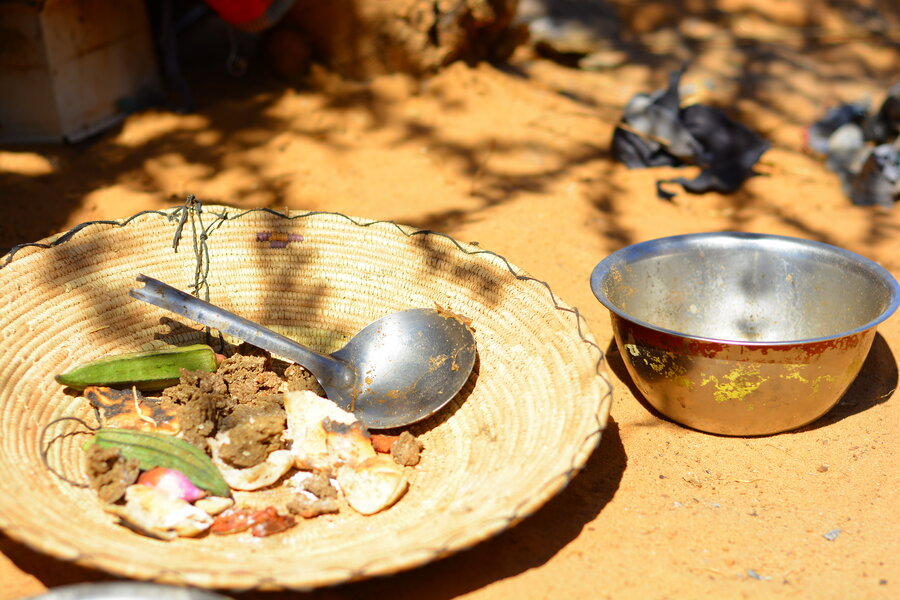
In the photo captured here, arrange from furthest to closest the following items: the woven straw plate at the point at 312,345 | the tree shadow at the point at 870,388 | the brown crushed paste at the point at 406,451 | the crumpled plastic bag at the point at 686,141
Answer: the crumpled plastic bag at the point at 686,141
the tree shadow at the point at 870,388
the brown crushed paste at the point at 406,451
the woven straw plate at the point at 312,345

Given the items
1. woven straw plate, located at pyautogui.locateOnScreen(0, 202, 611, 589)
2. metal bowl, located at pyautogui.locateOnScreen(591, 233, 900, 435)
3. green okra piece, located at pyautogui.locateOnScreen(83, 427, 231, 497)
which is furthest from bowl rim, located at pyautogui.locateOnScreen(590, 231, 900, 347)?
green okra piece, located at pyautogui.locateOnScreen(83, 427, 231, 497)

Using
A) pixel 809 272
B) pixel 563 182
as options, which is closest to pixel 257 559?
pixel 809 272

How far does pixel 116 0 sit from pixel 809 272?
4.33 metres

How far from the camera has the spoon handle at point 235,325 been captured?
100 inches

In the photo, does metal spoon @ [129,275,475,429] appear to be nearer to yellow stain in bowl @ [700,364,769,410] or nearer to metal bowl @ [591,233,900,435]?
metal bowl @ [591,233,900,435]

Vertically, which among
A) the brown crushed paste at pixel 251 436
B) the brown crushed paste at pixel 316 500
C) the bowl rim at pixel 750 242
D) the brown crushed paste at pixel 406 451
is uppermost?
the bowl rim at pixel 750 242

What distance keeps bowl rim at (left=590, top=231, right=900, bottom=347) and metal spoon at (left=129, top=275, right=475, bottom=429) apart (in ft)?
1.66

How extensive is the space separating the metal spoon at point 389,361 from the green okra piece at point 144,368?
19cm

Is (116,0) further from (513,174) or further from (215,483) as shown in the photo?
(215,483)

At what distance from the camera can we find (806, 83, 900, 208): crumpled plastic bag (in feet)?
15.0

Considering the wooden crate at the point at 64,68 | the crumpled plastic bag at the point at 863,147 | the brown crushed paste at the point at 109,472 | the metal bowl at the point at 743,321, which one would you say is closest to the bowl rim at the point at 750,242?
the metal bowl at the point at 743,321

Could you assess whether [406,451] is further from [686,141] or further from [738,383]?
[686,141]

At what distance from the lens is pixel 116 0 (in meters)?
5.07

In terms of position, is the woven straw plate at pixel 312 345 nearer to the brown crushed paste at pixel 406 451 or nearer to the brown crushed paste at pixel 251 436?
the brown crushed paste at pixel 406 451
